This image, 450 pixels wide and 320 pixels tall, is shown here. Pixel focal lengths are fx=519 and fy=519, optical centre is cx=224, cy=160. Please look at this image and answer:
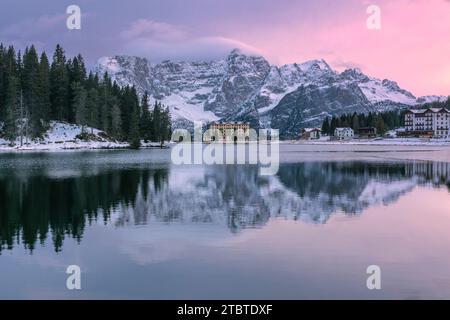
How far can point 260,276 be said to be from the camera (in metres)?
20.3

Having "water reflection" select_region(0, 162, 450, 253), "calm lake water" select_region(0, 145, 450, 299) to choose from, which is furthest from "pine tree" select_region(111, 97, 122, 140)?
"calm lake water" select_region(0, 145, 450, 299)

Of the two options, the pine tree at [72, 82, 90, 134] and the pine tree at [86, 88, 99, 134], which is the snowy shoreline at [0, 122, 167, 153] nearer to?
the pine tree at [86, 88, 99, 134]

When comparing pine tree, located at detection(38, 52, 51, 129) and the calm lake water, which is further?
pine tree, located at detection(38, 52, 51, 129)

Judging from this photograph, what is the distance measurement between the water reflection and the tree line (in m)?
94.2

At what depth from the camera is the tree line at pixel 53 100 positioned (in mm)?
151625

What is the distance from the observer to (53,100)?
172 meters

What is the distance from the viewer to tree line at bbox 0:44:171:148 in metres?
152

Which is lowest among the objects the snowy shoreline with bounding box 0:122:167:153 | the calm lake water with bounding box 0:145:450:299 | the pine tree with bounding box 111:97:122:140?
the calm lake water with bounding box 0:145:450:299

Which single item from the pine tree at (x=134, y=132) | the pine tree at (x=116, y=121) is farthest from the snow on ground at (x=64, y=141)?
the pine tree at (x=116, y=121)

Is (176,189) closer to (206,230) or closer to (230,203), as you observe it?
(230,203)

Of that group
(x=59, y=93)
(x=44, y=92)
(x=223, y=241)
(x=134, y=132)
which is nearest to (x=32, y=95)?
(x=44, y=92)

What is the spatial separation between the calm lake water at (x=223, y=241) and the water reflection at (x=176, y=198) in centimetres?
14
